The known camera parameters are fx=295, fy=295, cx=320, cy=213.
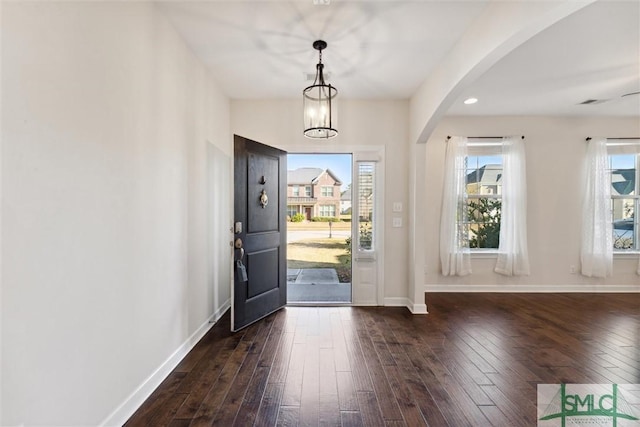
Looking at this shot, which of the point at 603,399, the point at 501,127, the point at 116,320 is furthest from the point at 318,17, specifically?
the point at 501,127

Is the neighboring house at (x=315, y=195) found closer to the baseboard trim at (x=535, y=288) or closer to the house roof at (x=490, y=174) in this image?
the house roof at (x=490, y=174)

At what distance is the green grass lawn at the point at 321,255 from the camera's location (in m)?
7.49

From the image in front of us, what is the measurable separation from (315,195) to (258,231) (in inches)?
308

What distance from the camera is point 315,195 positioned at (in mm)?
11219

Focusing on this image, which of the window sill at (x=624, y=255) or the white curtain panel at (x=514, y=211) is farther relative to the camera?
the window sill at (x=624, y=255)

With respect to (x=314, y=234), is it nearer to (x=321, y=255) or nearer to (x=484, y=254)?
(x=321, y=255)

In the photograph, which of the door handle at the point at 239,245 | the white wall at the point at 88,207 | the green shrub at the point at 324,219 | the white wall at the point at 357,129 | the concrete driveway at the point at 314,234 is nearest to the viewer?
the white wall at the point at 88,207

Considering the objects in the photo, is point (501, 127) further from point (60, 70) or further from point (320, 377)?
point (60, 70)

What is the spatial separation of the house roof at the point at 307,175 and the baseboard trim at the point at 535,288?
7092 millimetres

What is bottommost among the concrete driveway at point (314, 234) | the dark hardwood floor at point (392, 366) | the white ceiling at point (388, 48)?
the dark hardwood floor at point (392, 366)

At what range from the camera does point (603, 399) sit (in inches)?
79.9

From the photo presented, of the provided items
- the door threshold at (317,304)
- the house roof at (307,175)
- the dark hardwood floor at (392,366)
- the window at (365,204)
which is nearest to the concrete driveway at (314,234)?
the house roof at (307,175)

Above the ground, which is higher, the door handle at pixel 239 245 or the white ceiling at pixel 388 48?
the white ceiling at pixel 388 48

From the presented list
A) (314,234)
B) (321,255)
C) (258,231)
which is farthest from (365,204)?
(314,234)
